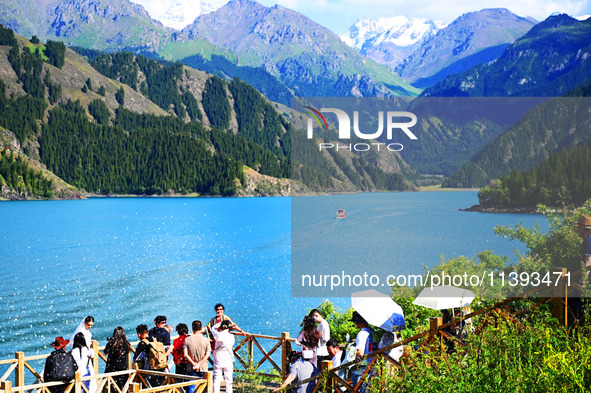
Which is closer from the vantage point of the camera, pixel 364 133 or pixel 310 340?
pixel 310 340

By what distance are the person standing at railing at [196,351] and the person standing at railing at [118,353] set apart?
4.94 ft

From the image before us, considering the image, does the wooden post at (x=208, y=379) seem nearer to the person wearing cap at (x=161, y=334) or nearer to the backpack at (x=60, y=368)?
the person wearing cap at (x=161, y=334)

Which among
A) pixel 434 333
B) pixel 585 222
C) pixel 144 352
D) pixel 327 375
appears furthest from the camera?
pixel 144 352

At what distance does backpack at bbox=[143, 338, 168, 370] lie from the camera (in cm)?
1221

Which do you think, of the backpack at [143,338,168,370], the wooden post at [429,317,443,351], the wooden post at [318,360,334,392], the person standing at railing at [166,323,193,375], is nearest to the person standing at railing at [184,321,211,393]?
the person standing at railing at [166,323,193,375]

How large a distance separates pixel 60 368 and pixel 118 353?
1390 millimetres

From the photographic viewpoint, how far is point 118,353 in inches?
492

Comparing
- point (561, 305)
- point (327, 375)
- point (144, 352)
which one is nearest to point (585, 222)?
point (561, 305)

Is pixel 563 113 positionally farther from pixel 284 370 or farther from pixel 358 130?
pixel 284 370

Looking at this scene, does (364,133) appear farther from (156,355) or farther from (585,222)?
(156,355)

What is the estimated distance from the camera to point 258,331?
129ft

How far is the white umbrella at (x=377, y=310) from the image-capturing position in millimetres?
11148

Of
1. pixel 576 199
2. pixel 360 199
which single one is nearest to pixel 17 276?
pixel 360 199

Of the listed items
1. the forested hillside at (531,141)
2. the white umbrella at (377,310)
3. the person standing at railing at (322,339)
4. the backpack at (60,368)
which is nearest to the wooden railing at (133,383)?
the backpack at (60,368)
